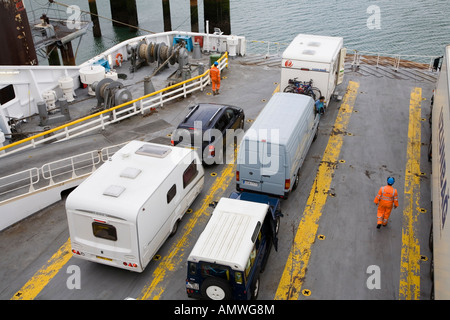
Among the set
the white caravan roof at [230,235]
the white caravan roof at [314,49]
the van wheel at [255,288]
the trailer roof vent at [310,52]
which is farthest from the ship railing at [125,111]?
the van wheel at [255,288]

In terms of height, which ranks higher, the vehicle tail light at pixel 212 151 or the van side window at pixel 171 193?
the van side window at pixel 171 193

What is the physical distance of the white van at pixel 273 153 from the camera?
11945mm

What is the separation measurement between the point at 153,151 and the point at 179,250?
2.67 m

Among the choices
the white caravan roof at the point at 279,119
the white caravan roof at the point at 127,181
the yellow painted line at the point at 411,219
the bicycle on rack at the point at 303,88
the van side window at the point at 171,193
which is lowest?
the yellow painted line at the point at 411,219

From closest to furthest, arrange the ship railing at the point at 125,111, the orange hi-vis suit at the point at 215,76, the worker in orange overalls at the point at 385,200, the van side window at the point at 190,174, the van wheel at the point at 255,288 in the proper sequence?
1. the van wheel at the point at 255,288
2. the worker in orange overalls at the point at 385,200
3. the van side window at the point at 190,174
4. the ship railing at the point at 125,111
5. the orange hi-vis suit at the point at 215,76

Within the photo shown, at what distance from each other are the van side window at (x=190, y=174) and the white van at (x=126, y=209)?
36cm

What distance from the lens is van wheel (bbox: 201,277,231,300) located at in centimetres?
875

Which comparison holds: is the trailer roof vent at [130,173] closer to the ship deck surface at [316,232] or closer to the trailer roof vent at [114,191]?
the trailer roof vent at [114,191]

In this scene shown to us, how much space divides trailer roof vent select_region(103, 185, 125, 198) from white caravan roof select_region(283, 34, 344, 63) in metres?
9.94

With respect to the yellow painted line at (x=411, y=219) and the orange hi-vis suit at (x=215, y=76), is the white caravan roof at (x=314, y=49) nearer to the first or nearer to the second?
the orange hi-vis suit at (x=215, y=76)

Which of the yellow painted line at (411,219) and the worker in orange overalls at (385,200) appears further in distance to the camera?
the worker in orange overalls at (385,200)

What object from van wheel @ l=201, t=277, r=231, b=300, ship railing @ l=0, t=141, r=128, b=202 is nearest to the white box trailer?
ship railing @ l=0, t=141, r=128, b=202

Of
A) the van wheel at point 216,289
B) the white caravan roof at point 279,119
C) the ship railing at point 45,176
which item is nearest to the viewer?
the van wheel at point 216,289
